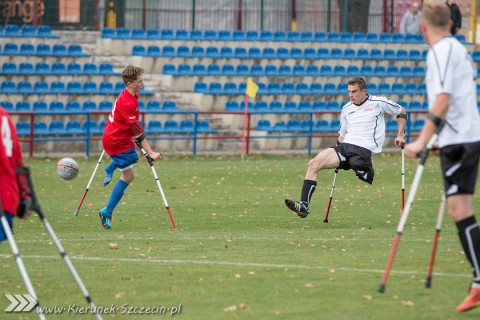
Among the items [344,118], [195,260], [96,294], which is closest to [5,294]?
[96,294]

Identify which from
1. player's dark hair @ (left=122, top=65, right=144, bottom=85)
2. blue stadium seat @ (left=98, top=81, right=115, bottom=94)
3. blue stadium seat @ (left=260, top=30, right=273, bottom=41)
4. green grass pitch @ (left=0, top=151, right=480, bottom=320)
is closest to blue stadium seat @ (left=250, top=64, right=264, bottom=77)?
blue stadium seat @ (left=260, top=30, right=273, bottom=41)

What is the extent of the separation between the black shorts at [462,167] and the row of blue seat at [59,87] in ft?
65.2

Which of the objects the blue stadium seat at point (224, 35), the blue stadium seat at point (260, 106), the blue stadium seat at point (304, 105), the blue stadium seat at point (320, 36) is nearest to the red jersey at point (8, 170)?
the blue stadium seat at point (260, 106)

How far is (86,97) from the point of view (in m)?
25.6

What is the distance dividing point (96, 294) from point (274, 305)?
5.55ft

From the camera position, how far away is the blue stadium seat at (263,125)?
2625 cm

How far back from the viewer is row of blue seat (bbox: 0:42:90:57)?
85.4 ft

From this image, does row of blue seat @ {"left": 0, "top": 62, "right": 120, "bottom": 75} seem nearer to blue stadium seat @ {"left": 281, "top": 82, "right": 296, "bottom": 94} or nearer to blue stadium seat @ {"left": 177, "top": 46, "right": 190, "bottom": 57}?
blue stadium seat @ {"left": 177, "top": 46, "right": 190, "bottom": 57}

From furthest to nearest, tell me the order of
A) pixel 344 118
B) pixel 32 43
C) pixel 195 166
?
pixel 32 43, pixel 195 166, pixel 344 118

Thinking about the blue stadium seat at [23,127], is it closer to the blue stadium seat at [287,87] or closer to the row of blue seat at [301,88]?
the row of blue seat at [301,88]

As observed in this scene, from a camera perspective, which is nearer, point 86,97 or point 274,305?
point 274,305

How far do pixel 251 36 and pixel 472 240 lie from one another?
2486 centimetres

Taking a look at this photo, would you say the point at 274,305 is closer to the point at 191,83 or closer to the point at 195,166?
the point at 195,166

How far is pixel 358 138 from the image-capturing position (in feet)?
39.7
